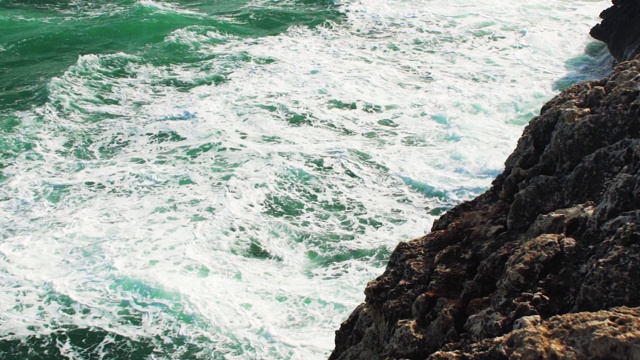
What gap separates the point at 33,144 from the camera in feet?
52.1

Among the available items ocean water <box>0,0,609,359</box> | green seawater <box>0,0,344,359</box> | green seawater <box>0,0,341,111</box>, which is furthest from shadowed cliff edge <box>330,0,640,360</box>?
green seawater <box>0,0,341,111</box>

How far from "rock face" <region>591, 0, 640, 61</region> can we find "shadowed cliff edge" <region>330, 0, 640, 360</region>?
13347mm

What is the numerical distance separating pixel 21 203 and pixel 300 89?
772cm

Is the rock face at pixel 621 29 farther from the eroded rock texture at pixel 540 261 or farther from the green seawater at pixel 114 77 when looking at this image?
the eroded rock texture at pixel 540 261

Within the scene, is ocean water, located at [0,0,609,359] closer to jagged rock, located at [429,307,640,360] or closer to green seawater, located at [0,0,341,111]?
green seawater, located at [0,0,341,111]

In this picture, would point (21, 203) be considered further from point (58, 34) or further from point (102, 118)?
point (58, 34)

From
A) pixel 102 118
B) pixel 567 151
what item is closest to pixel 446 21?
pixel 102 118

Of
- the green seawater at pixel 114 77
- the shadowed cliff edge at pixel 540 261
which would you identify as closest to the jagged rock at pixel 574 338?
the shadowed cliff edge at pixel 540 261

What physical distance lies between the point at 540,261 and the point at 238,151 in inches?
456

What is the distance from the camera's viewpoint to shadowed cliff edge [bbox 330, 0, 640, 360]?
11.2ft

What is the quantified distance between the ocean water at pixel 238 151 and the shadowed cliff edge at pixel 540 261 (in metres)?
4.21

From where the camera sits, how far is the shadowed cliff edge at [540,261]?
3426 mm

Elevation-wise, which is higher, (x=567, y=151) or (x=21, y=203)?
(x=567, y=151)

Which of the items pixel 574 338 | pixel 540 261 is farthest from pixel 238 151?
pixel 574 338
